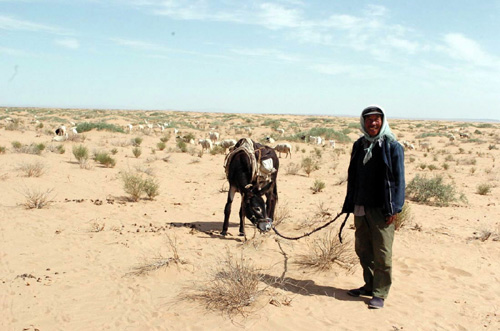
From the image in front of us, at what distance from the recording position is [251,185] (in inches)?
234

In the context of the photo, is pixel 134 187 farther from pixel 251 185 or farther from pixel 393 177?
pixel 393 177

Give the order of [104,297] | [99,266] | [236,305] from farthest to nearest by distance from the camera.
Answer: [99,266] < [104,297] < [236,305]

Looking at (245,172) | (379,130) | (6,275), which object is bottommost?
(6,275)

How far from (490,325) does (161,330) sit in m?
3.37

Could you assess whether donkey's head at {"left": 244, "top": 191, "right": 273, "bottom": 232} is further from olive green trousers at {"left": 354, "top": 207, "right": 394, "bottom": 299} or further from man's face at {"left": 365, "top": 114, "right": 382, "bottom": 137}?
man's face at {"left": 365, "top": 114, "right": 382, "bottom": 137}

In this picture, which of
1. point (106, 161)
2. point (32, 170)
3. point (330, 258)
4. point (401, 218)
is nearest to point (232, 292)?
point (330, 258)

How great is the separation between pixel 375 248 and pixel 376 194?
0.59m

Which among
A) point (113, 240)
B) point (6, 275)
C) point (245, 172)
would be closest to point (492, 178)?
point (245, 172)

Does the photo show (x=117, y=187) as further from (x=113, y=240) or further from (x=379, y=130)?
(x=379, y=130)

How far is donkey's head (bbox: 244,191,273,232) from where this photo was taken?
530 centimetres

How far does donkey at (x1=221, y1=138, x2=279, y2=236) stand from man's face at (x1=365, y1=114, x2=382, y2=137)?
1752mm

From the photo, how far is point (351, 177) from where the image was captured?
4473 millimetres

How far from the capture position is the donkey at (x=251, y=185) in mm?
5453

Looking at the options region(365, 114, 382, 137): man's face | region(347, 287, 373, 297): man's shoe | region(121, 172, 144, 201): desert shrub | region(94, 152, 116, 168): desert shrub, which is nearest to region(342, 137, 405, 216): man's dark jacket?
region(365, 114, 382, 137): man's face
